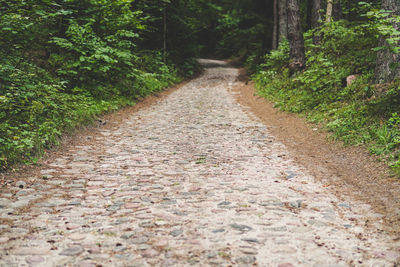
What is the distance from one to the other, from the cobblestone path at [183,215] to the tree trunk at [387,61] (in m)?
3.57

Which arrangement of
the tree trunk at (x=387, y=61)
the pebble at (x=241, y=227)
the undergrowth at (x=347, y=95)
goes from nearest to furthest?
the pebble at (x=241, y=227)
the undergrowth at (x=347, y=95)
the tree trunk at (x=387, y=61)

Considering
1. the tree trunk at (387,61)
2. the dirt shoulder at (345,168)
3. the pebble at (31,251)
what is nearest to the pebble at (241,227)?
the dirt shoulder at (345,168)

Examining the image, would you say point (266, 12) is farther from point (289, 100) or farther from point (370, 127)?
point (370, 127)

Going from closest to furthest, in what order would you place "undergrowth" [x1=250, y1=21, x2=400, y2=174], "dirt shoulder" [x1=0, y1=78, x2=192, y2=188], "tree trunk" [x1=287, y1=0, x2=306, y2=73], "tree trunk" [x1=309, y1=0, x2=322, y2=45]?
1. "dirt shoulder" [x1=0, y1=78, x2=192, y2=188]
2. "undergrowth" [x1=250, y1=21, x2=400, y2=174]
3. "tree trunk" [x1=287, y1=0, x2=306, y2=73]
4. "tree trunk" [x1=309, y1=0, x2=322, y2=45]

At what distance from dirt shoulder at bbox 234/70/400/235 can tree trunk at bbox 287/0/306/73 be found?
537cm

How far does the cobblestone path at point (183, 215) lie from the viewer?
298 cm

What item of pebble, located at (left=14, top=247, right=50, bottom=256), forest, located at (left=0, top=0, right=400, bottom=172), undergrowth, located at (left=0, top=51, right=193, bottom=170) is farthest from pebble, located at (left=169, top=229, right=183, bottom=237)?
forest, located at (left=0, top=0, right=400, bottom=172)

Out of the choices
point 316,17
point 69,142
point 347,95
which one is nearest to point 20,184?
point 69,142

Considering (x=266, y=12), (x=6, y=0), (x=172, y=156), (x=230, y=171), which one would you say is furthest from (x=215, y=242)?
(x=266, y=12)

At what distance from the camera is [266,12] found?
2692cm

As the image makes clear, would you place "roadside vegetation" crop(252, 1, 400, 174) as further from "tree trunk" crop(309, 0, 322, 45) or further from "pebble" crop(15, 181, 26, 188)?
"pebble" crop(15, 181, 26, 188)

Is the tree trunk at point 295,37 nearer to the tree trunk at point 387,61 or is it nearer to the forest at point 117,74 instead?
the forest at point 117,74

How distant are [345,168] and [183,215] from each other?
328cm

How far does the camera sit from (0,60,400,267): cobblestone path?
2979mm
